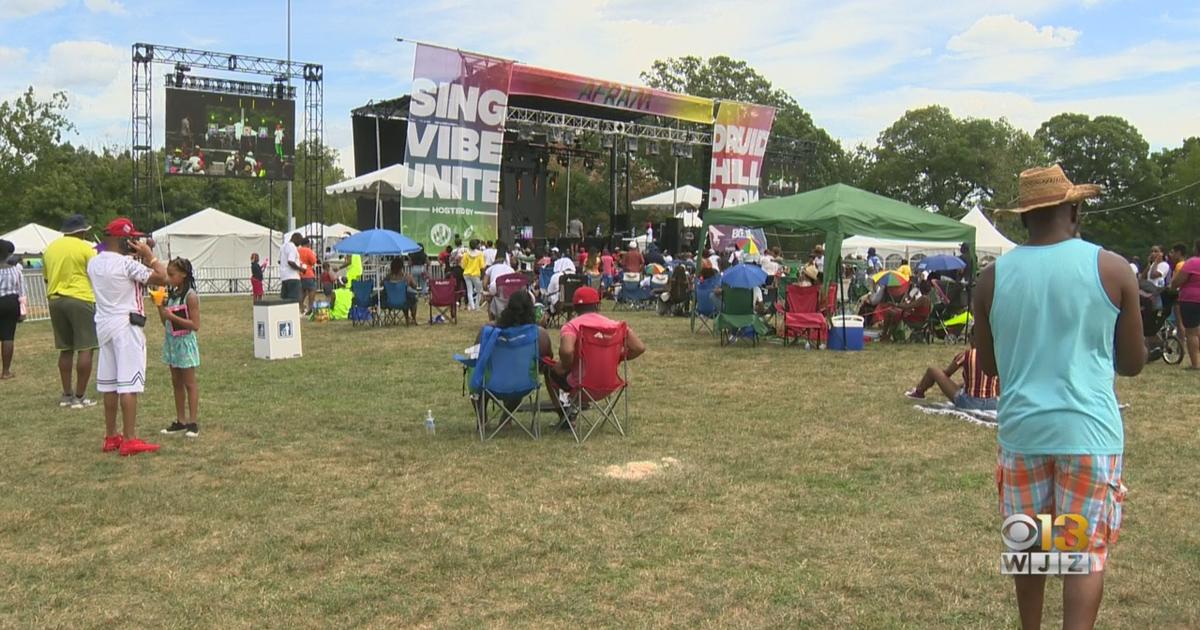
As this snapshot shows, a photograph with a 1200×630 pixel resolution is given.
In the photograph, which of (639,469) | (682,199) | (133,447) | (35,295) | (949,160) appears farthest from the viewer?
(949,160)

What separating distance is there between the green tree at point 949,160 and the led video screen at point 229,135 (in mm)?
38877

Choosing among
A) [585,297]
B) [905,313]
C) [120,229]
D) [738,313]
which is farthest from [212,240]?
[585,297]

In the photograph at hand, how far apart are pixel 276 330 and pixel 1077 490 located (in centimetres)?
908

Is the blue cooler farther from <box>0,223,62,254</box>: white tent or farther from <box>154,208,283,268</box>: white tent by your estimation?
<box>0,223,62,254</box>: white tent

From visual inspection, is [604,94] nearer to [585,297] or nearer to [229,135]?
[229,135]

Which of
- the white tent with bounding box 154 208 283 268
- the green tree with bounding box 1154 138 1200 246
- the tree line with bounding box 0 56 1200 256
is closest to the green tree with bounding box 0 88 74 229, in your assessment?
the tree line with bounding box 0 56 1200 256

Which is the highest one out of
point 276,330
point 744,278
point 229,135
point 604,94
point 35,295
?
point 604,94

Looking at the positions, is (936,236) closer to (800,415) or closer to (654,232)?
(800,415)

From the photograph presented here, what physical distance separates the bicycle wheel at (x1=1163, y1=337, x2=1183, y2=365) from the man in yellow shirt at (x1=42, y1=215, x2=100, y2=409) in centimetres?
995

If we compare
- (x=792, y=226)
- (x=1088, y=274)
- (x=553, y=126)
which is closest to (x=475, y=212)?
(x=553, y=126)

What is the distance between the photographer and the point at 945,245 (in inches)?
850

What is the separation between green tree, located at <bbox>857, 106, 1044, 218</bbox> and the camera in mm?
50719

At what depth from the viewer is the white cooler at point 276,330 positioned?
9.95 meters

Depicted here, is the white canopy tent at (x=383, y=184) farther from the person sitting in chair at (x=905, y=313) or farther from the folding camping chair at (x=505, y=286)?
the person sitting in chair at (x=905, y=313)
